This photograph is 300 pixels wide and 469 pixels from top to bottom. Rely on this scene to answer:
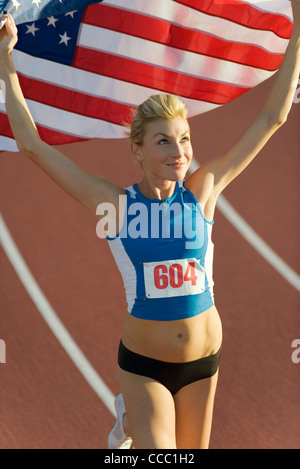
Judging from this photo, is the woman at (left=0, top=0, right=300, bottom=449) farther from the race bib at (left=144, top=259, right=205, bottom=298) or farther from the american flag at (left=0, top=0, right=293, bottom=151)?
the american flag at (left=0, top=0, right=293, bottom=151)

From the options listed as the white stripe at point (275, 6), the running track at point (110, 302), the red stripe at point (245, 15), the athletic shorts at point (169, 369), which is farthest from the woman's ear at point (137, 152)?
the running track at point (110, 302)

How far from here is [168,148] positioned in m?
2.98

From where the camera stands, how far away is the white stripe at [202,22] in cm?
390

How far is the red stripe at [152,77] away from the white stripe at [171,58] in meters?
0.03

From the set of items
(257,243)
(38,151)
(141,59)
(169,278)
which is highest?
(141,59)

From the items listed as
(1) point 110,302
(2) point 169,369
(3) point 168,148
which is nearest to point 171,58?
(3) point 168,148

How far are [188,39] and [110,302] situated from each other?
296cm

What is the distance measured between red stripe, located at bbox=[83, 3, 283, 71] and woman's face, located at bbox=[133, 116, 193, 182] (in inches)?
42.1

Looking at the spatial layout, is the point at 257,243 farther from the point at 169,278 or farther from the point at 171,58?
the point at 169,278

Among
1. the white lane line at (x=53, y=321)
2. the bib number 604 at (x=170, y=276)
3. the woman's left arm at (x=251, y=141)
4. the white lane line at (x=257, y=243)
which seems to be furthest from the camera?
the white lane line at (x=257, y=243)

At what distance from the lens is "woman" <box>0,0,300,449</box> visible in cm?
297

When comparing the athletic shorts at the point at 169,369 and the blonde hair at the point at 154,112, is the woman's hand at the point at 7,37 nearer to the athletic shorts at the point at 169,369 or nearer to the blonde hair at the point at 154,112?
the blonde hair at the point at 154,112

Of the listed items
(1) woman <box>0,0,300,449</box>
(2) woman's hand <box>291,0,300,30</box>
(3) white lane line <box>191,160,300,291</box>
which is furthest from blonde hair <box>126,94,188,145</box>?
(3) white lane line <box>191,160,300,291</box>
